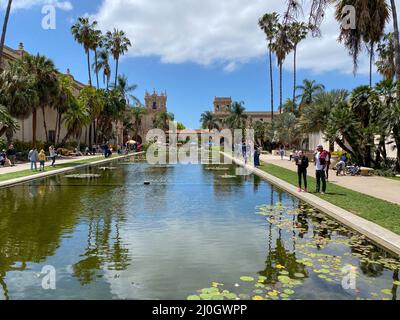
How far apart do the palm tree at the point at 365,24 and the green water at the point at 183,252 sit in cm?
1094

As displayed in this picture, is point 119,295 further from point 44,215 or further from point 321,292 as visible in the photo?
point 44,215

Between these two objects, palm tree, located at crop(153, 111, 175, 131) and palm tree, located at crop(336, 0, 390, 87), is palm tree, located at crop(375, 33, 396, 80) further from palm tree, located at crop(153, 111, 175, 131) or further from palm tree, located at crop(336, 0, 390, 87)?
palm tree, located at crop(153, 111, 175, 131)

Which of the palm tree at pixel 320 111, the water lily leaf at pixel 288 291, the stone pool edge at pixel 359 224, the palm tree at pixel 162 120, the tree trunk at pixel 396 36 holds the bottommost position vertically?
the water lily leaf at pixel 288 291

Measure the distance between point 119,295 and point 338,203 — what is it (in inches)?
351

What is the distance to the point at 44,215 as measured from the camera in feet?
36.4

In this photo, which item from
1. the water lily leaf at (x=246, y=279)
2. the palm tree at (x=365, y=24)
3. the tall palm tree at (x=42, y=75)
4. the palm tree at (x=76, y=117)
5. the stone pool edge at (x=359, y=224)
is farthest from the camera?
the palm tree at (x=76, y=117)

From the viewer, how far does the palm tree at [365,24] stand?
A: 19656 millimetres

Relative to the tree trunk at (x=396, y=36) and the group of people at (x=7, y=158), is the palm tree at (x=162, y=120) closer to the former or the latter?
the group of people at (x=7, y=158)

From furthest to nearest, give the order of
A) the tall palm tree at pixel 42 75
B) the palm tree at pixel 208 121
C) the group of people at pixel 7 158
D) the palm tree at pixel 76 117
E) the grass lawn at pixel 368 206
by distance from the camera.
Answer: the palm tree at pixel 208 121, the palm tree at pixel 76 117, the tall palm tree at pixel 42 75, the group of people at pixel 7 158, the grass lawn at pixel 368 206

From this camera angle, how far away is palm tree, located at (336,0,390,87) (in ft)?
64.5

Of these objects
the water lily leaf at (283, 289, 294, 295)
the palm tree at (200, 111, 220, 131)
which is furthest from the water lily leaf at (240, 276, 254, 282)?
the palm tree at (200, 111, 220, 131)

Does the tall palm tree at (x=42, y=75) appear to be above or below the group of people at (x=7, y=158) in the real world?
above

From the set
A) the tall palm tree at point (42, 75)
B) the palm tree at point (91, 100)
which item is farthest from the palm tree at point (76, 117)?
the tall palm tree at point (42, 75)
